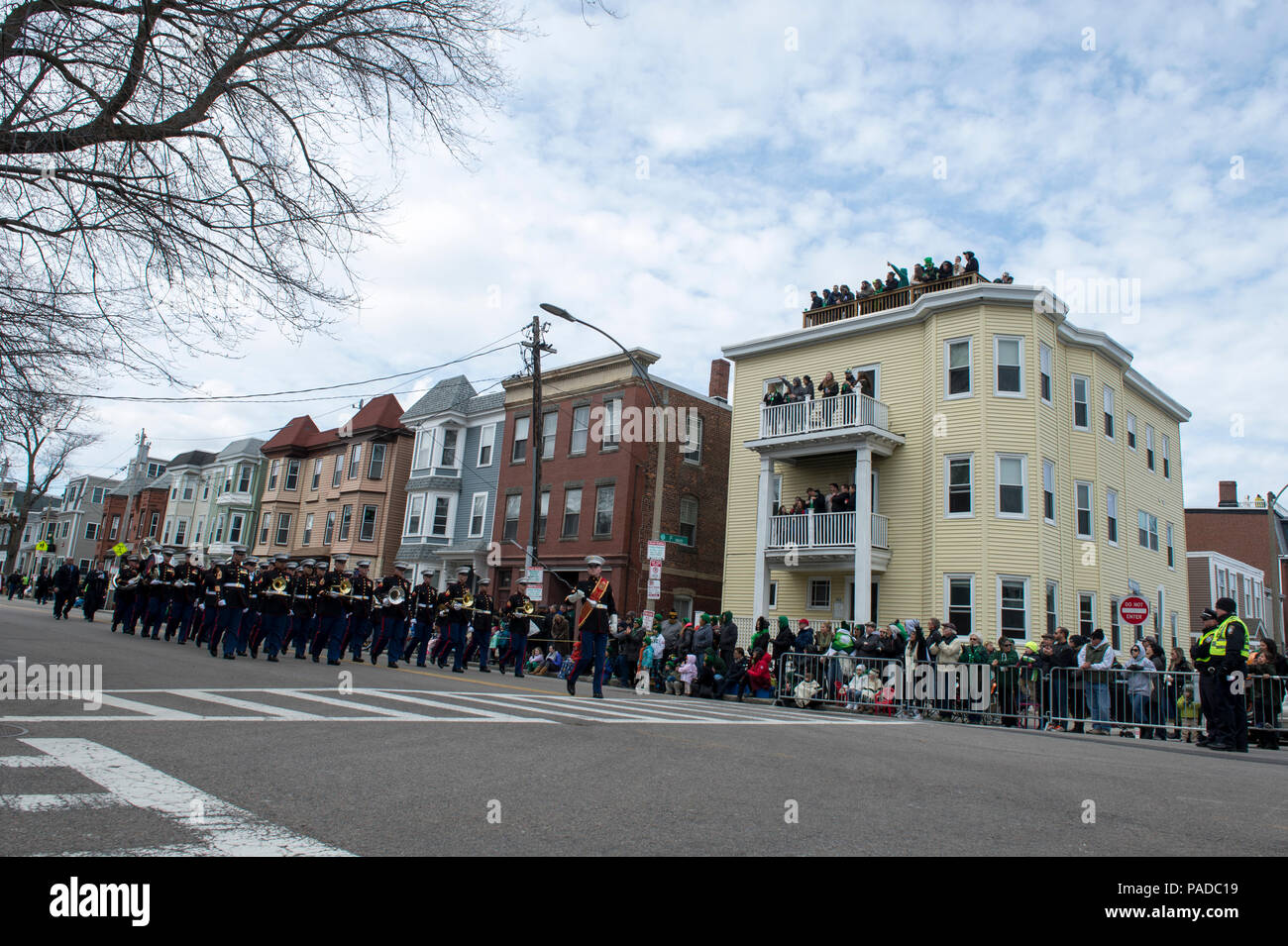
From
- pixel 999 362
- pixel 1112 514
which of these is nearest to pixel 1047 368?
pixel 999 362

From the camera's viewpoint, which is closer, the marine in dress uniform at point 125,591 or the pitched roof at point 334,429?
the marine in dress uniform at point 125,591

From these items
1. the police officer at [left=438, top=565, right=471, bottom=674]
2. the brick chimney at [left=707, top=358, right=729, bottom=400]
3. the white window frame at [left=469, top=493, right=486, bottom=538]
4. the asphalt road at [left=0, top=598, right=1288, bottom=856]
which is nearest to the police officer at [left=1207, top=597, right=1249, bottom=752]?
the asphalt road at [left=0, top=598, right=1288, bottom=856]

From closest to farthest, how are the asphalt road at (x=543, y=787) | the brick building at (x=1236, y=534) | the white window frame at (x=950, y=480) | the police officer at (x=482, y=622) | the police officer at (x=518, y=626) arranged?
the asphalt road at (x=543, y=787) < the police officer at (x=518, y=626) < the police officer at (x=482, y=622) < the white window frame at (x=950, y=480) < the brick building at (x=1236, y=534)

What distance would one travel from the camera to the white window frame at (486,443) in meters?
41.2

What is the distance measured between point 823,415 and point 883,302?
4804 mm

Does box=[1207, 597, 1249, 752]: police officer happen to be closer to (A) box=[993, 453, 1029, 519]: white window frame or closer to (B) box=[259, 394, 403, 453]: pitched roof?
(A) box=[993, 453, 1029, 519]: white window frame

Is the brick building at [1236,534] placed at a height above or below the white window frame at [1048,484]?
above

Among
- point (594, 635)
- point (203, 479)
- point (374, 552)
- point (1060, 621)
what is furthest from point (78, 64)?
point (203, 479)

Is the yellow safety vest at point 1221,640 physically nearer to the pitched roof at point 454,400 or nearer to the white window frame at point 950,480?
the white window frame at point 950,480

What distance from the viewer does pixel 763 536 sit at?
28.9m

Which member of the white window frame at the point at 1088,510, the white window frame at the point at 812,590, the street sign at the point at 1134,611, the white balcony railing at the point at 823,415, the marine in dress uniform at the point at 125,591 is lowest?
the marine in dress uniform at the point at 125,591

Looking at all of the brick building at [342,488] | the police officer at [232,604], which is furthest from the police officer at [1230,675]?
the brick building at [342,488]

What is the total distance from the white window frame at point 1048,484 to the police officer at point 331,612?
62.6 feet

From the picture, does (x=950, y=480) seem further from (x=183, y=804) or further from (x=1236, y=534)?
(x=1236, y=534)
